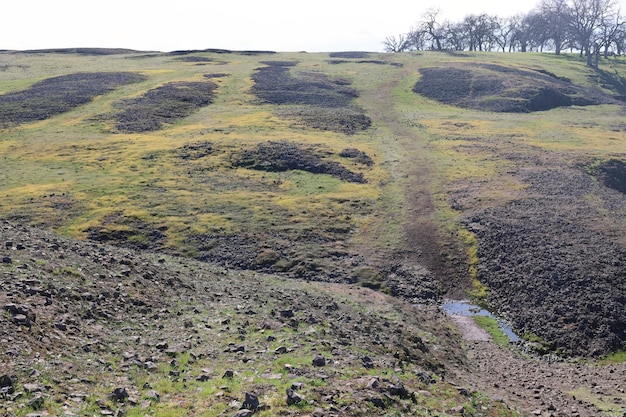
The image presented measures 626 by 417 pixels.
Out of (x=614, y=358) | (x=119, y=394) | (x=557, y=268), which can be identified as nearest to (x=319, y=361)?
(x=119, y=394)

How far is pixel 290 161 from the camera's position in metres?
64.8

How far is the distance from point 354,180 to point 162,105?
157ft

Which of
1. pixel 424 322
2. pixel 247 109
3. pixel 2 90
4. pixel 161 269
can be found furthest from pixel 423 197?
pixel 2 90

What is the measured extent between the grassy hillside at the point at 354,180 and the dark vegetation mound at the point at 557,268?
13cm

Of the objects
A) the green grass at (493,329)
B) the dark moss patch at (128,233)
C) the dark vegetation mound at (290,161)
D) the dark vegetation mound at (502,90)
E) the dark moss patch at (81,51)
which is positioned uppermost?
the dark moss patch at (81,51)

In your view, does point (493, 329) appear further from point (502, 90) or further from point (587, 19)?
point (587, 19)

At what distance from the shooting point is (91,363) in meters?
18.6

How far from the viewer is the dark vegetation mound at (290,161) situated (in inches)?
2463

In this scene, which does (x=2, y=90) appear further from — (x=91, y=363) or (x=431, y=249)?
(x=91, y=363)

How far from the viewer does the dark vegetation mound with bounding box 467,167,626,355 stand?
3256 centimetres

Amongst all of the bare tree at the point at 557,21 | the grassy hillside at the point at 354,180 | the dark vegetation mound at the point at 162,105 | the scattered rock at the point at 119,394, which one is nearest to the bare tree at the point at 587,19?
the bare tree at the point at 557,21

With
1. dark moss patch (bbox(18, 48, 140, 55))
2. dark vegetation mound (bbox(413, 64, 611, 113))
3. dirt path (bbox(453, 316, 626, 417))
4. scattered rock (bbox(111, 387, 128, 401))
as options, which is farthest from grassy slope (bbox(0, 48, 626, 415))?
dark moss patch (bbox(18, 48, 140, 55))

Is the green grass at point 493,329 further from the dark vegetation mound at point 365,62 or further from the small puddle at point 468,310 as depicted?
the dark vegetation mound at point 365,62

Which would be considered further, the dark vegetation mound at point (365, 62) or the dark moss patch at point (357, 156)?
the dark vegetation mound at point (365, 62)
